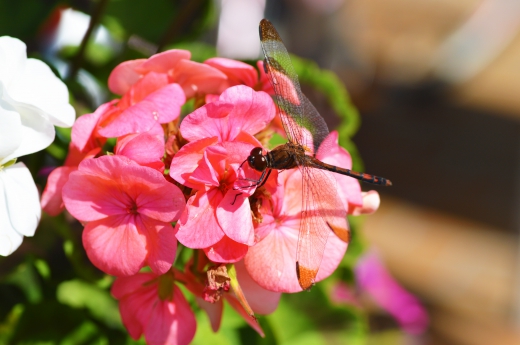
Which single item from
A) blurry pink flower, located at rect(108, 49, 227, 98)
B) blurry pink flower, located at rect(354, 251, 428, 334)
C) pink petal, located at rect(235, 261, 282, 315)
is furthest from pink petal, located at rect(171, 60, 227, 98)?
blurry pink flower, located at rect(354, 251, 428, 334)

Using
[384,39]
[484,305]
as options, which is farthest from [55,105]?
[384,39]

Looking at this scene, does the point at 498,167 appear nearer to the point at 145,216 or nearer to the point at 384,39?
the point at 384,39

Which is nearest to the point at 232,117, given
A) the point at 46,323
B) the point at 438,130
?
the point at 46,323

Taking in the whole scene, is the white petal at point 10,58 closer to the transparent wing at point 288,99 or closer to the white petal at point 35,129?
the white petal at point 35,129

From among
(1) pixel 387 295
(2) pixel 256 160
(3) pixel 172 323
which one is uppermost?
(2) pixel 256 160

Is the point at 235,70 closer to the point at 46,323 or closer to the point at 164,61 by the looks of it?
the point at 164,61

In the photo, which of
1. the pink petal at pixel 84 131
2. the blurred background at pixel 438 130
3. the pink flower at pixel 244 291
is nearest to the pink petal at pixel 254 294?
the pink flower at pixel 244 291

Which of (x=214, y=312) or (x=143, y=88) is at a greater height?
(x=143, y=88)
